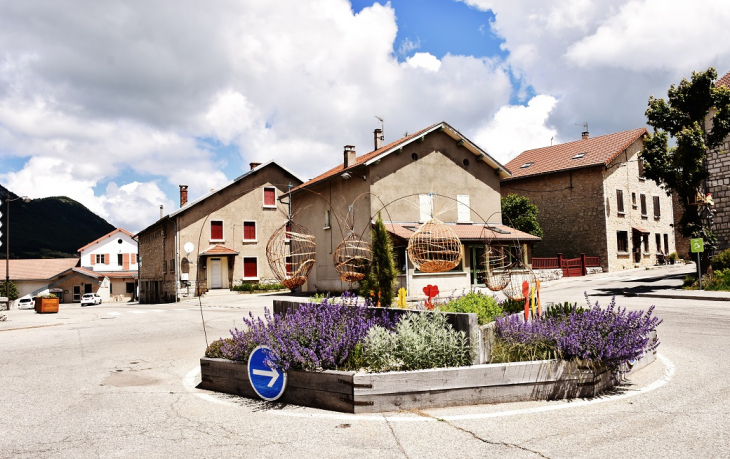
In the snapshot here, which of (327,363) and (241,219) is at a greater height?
(241,219)

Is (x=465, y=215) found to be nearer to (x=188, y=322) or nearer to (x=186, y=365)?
(x=188, y=322)

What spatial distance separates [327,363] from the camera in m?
5.95

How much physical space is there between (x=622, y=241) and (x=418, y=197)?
15827mm

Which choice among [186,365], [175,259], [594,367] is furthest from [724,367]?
[175,259]

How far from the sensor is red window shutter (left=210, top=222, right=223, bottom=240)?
119ft

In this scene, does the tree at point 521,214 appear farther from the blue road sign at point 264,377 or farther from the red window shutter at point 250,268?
the blue road sign at point 264,377

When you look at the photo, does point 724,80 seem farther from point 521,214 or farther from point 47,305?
point 47,305

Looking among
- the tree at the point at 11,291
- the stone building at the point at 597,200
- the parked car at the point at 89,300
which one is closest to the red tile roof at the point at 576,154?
the stone building at the point at 597,200

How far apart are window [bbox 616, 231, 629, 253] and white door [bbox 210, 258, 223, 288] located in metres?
25.9

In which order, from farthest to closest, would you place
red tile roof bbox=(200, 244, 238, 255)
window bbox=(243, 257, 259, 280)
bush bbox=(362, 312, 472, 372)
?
1. window bbox=(243, 257, 259, 280)
2. red tile roof bbox=(200, 244, 238, 255)
3. bush bbox=(362, 312, 472, 372)

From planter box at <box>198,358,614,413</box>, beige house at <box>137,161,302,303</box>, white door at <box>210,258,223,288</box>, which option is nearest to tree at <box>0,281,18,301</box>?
beige house at <box>137,161,302,303</box>

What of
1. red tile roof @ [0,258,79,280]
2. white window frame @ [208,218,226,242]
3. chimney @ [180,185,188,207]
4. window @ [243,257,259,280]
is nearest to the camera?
white window frame @ [208,218,226,242]

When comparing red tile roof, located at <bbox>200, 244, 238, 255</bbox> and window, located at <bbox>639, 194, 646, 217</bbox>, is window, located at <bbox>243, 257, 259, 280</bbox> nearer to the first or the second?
red tile roof, located at <bbox>200, 244, 238, 255</bbox>

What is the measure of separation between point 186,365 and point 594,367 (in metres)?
6.32
